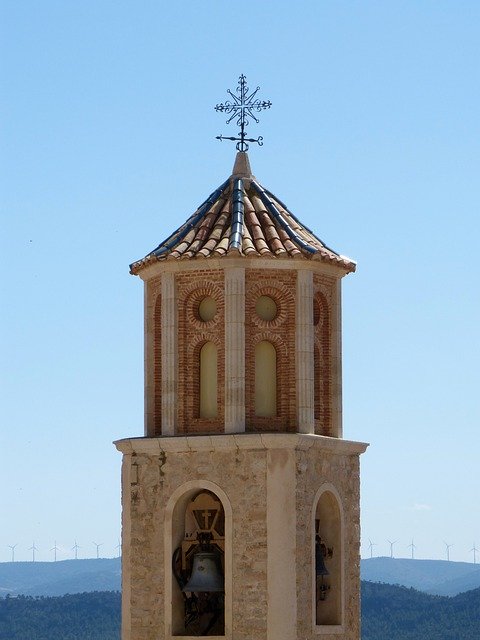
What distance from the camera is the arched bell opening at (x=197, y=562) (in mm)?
33062

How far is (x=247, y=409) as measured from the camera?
3303 centimetres

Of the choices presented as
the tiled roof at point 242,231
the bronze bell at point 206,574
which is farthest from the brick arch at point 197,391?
the bronze bell at point 206,574

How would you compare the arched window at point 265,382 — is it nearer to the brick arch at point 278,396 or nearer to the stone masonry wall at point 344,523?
the brick arch at point 278,396

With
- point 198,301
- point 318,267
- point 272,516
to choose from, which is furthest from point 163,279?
point 272,516

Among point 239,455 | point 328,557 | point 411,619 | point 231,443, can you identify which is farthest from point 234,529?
point 411,619

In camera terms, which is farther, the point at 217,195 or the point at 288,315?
the point at 217,195

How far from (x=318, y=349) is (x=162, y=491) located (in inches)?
162

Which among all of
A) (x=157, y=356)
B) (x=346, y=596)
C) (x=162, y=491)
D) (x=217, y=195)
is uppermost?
(x=217, y=195)

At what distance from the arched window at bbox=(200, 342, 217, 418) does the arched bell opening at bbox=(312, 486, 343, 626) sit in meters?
2.67

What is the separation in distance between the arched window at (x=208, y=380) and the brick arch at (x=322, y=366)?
2019 millimetres

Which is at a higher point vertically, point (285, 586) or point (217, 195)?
point (217, 195)

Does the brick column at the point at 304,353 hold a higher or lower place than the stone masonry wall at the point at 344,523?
higher

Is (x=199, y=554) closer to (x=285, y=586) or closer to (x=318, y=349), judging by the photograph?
(x=285, y=586)

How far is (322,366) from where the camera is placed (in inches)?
1356
